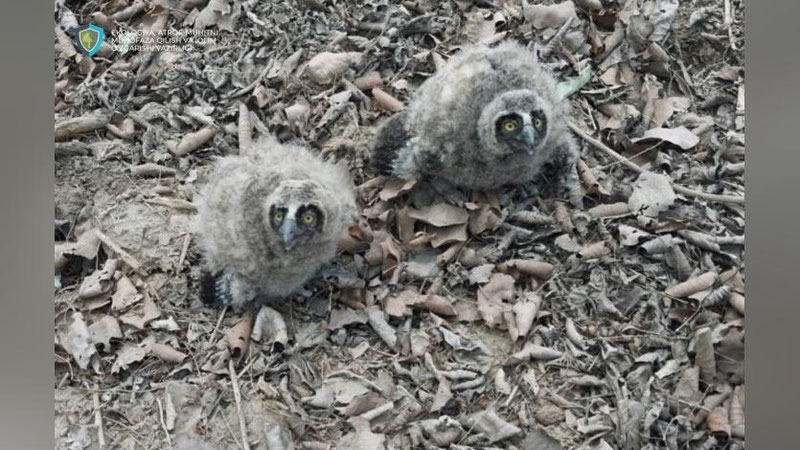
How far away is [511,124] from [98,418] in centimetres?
125

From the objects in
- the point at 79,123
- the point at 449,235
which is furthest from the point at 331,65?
the point at 79,123

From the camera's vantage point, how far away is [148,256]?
1717mm

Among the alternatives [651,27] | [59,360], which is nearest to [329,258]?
[59,360]

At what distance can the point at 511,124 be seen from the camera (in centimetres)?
161

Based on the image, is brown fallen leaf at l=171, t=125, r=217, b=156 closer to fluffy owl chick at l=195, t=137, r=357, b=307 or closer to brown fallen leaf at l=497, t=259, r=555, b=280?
fluffy owl chick at l=195, t=137, r=357, b=307

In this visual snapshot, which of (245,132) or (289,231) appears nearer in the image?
(289,231)

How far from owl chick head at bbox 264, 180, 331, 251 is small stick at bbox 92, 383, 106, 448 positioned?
0.62 meters

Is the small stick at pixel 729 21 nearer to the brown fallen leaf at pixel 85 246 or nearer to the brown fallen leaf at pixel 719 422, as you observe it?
the brown fallen leaf at pixel 719 422

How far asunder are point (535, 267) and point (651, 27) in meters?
0.65

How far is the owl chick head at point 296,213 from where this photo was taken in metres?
1.59

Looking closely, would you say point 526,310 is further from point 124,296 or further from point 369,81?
point 124,296
